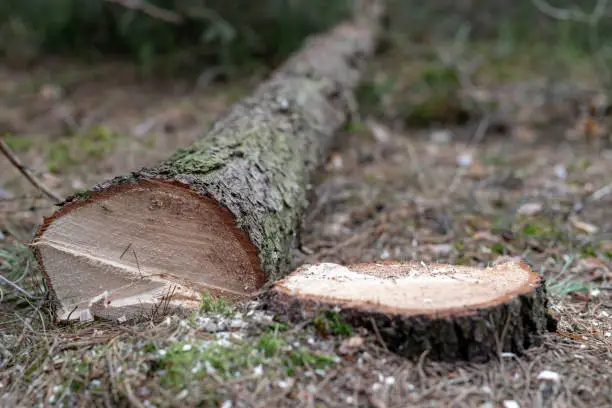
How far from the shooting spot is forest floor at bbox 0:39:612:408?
175 cm

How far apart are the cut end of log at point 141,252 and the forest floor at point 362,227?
0.10m

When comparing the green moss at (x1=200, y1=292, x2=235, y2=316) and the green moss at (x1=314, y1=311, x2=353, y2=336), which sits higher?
the green moss at (x1=200, y1=292, x2=235, y2=316)

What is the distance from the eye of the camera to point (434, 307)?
1.81m

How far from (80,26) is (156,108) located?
1449 mm

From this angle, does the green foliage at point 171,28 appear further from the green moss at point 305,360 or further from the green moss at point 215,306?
the green moss at point 305,360

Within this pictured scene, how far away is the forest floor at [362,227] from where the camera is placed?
1.75 meters

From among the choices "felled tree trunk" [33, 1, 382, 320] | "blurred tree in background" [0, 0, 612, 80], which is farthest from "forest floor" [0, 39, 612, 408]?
"blurred tree in background" [0, 0, 612, 80]

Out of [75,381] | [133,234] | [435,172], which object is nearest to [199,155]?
[133,234]

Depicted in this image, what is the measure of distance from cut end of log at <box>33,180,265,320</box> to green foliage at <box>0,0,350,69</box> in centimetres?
Result: 364

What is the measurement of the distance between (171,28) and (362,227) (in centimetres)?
341

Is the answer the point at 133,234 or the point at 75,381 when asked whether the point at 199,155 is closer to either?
the point at 133,234

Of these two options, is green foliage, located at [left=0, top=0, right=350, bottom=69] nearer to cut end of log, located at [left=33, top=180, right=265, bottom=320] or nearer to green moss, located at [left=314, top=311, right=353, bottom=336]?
cut end of log, located at [left=33, top=180, right=265, bottom=320]

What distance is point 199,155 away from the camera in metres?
2.41

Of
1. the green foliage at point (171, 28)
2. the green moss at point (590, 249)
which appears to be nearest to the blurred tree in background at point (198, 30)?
the green foliage at point (171, 28)
